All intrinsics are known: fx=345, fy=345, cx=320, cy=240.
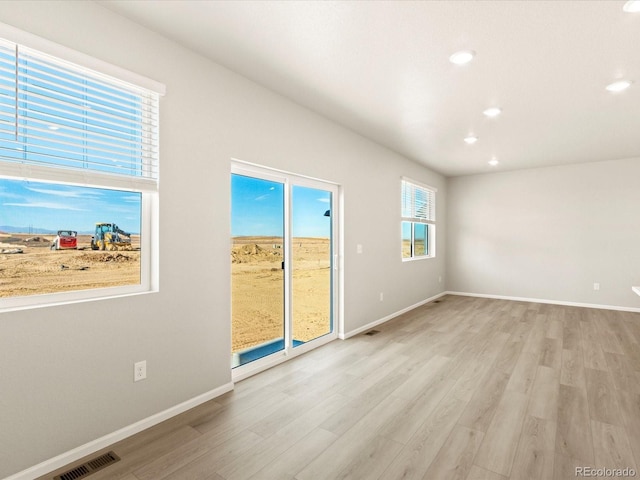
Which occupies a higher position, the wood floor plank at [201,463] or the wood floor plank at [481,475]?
the wood floor plank at [201,463]

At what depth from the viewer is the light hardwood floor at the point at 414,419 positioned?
1.99 meters

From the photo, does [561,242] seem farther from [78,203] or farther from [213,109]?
[78,203]

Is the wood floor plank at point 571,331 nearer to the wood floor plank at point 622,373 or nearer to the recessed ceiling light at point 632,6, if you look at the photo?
the wood floor plank at point 622,373

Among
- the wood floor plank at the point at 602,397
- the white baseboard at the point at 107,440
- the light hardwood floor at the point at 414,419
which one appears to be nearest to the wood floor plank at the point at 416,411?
the light hardwood floor at the point at 414,419

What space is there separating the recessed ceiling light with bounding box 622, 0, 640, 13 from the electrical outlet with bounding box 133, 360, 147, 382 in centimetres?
377

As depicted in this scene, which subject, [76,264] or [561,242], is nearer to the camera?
[76,264]

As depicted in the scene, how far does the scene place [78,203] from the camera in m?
2.17

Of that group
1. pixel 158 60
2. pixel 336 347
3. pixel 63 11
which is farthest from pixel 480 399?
pixel 63 11

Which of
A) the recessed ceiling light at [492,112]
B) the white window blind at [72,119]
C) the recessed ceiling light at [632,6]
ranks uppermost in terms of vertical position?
the recessed ceiling light at [492,112]

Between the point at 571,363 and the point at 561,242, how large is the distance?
3887 millimetres

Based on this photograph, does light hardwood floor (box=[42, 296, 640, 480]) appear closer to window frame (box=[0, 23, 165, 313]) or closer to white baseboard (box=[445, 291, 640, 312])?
window frame (box=[0, 23, 165, 313])

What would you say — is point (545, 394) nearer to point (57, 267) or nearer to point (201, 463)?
point (201, 463)

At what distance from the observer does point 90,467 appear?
1966 millimetres

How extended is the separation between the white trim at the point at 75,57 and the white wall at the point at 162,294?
52 millimetres
